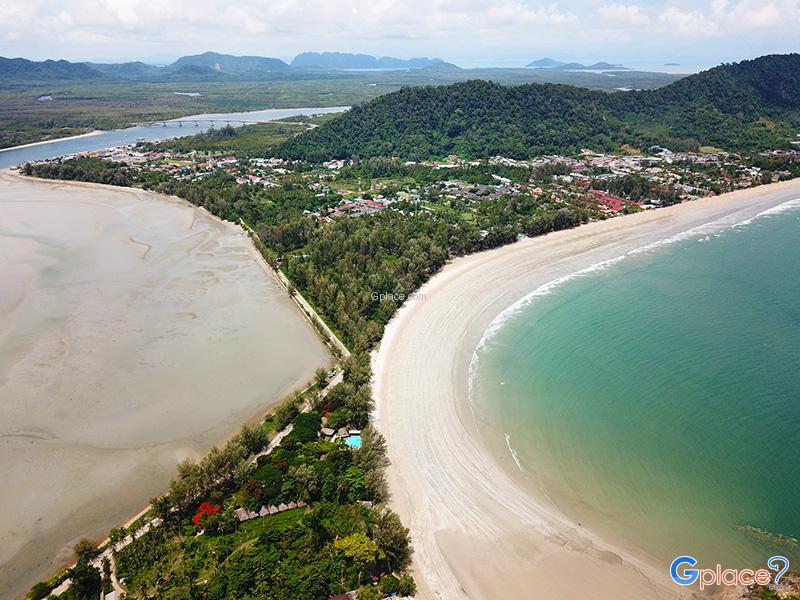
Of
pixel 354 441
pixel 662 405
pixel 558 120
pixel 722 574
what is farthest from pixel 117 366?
pixel 558 120

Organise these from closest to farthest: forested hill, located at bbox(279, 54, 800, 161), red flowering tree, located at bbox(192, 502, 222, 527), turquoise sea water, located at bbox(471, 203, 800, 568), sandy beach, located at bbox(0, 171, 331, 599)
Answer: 1. red flowering tree, located at bbox(192, 502, 222, 527)
2. turquoise sea water, located at bbox(471, 203, 800, 568)
3. sandy beach, located at bbox(0, 171, 331, 599)
4. forested hill, located at bbox(279, 54, 800, 161)

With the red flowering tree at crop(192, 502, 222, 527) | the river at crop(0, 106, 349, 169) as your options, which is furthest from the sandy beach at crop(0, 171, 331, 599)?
the river at crop(0, 106, 349, 169)

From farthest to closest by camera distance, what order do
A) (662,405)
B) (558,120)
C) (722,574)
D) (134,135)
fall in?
(134,135), (558,120), (662,405), (722,574)

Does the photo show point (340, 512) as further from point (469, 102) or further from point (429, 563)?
point (469, 102)

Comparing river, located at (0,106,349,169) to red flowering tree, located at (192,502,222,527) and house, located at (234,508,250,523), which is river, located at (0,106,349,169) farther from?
house, located at (234,508,250,523)

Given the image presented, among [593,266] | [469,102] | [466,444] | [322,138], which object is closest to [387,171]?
[322,138]

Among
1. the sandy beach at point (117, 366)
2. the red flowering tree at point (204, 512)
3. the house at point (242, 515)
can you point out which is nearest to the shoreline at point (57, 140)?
the sandy beach at point (117, 366)

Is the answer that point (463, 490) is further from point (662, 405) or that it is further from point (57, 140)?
point (57, 140)

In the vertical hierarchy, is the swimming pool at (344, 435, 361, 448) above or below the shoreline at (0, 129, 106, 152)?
below
